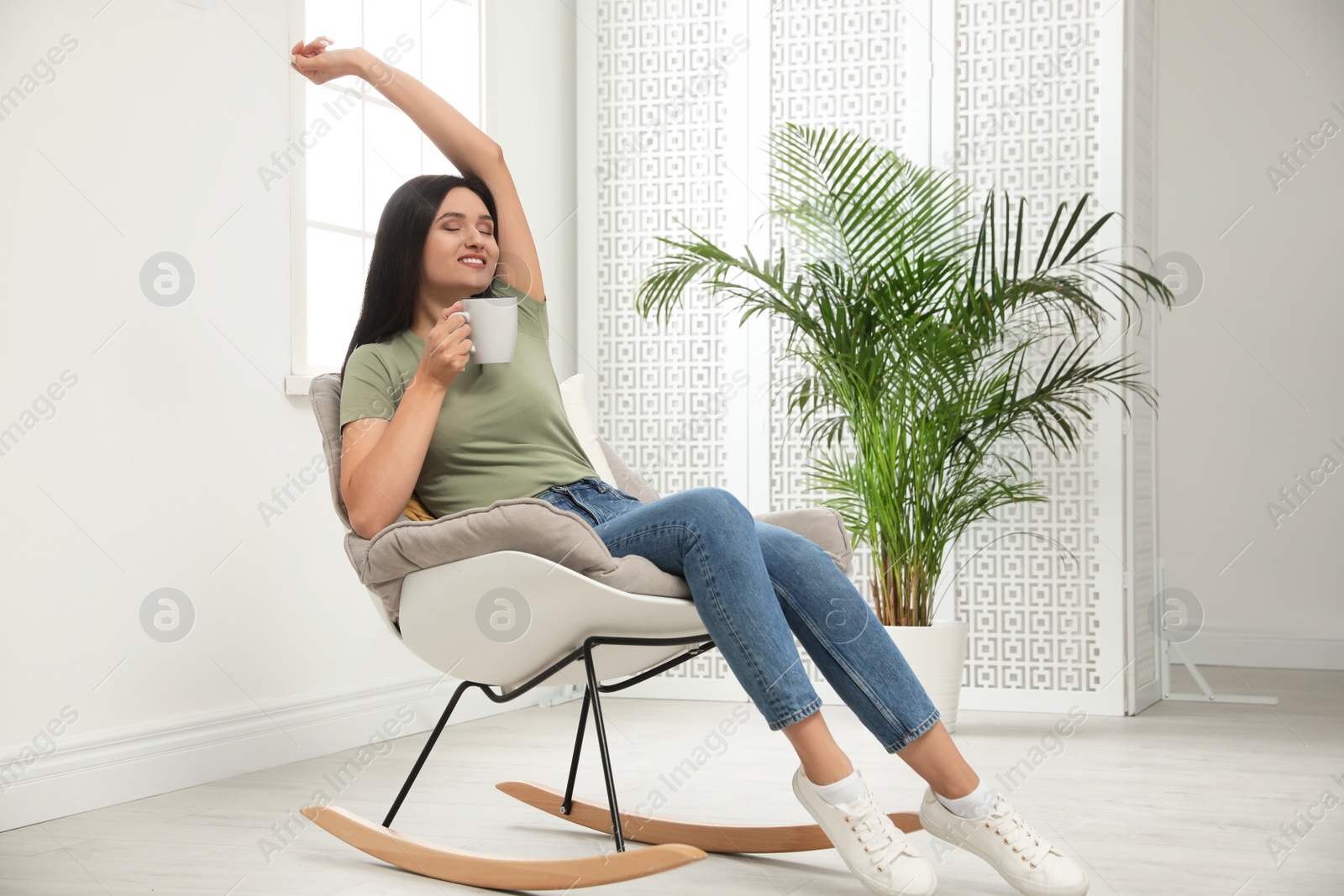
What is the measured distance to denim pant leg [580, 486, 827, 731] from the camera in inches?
63.0

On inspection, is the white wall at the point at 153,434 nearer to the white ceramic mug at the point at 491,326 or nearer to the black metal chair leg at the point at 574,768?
the black metal chair leg at the point at 574,768

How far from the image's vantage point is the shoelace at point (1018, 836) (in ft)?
5.26

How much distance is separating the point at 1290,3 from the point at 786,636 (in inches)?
153

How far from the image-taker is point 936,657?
311 centimetres

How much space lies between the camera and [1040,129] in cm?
347

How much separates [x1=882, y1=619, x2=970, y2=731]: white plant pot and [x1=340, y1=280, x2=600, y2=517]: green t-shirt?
1.38m

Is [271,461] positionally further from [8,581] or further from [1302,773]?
[1302,773]

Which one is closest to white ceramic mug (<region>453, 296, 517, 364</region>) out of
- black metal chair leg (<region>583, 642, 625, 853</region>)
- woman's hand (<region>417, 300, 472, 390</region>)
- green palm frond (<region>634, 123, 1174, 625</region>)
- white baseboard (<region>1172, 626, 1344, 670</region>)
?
woman's hand (<region>417, 300, 472, 390</region>)

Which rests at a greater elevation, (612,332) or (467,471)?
(612,332)

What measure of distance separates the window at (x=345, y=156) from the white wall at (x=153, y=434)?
2.3 inches

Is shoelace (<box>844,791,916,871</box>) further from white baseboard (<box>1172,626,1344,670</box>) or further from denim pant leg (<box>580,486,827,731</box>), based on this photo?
white baseboard (<box>1172,626,1344,670</box>)

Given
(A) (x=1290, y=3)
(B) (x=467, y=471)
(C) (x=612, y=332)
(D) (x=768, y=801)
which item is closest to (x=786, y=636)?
(B) (x=467, y=471)

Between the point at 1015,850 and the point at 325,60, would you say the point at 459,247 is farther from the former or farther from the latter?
the point at 1015,850

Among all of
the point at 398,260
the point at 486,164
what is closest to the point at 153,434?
the point at 398,260
